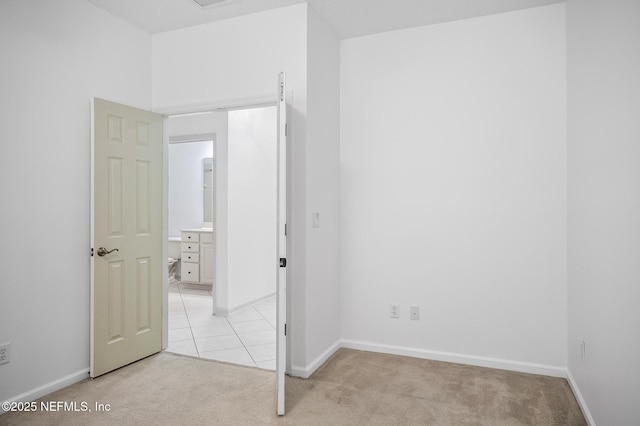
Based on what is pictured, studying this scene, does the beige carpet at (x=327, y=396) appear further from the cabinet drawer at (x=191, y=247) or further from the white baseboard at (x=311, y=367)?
the cabinet drawer at (x=191, y=247)

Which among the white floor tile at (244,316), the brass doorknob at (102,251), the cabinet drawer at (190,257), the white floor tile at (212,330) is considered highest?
the brass doorknob at (102,251)

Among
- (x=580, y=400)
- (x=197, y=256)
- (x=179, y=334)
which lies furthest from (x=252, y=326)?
(x=580, y=400)

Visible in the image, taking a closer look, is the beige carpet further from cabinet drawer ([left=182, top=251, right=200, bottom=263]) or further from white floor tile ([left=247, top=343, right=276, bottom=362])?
cabinet drawer ([left=182, top=251, right=200, bottom=263])

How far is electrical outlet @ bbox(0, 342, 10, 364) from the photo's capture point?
241cm

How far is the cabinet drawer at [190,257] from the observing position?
5938 mm

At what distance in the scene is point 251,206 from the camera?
516cm

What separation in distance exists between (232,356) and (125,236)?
4.24 feet

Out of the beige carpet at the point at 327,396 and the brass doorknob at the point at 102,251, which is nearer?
the beige carpet at the point at 327,396

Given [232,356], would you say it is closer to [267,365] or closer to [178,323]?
[267,365]

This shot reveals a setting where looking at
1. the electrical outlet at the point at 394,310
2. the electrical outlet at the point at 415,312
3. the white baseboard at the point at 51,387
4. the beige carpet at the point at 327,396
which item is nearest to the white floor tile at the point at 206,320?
the beige carpet at the point at 327,396

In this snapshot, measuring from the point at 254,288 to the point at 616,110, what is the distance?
4274 mm

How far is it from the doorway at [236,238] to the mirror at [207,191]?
0.92 m

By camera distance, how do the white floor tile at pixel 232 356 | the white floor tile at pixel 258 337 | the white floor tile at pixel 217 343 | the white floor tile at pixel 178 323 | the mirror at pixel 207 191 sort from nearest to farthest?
the white floor tile at pixel 232 356 → the white floor tile at pixel 217 343 → the white floor tile at pixel 258 337 → the white floor tile at pixel 178 323 → the mirror at pixel 207 191

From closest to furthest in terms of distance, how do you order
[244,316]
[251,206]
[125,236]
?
[125,236], [244,316], [251,206]
